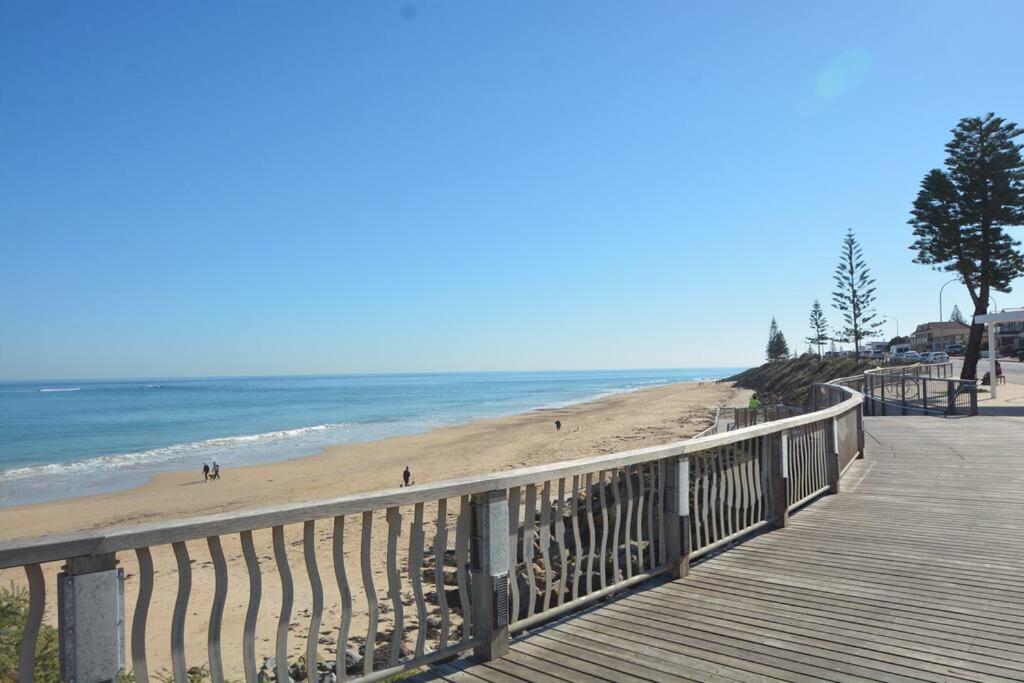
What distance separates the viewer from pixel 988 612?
4211 millimetres

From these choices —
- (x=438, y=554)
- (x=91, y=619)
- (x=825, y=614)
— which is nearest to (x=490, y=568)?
(x=438, y=554)

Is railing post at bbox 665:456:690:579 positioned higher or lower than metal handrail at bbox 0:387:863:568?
lower

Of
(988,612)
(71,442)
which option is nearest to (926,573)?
(988,612)

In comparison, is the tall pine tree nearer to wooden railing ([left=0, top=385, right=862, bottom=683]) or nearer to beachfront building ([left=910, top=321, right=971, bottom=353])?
wooden railing ([left=0, top=385, right=862, bottom=683])

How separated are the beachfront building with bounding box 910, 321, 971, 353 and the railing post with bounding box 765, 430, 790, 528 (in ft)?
384

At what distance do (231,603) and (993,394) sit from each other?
78.2 feet

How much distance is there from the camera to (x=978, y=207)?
30453 mm

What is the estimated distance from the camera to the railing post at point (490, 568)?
3568 millimetres

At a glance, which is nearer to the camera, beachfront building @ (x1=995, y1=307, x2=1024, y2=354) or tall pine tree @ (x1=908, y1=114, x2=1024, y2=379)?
tall pine tree @ (x1=908, y1=114, x2=1024, y2=379)

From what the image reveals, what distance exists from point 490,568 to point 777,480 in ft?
12.7

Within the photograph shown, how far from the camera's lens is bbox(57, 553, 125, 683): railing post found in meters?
2.26

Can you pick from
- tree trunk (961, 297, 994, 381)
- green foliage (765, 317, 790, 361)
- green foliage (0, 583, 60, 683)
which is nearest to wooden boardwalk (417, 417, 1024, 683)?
green foliage (0, 583, 60, 683)

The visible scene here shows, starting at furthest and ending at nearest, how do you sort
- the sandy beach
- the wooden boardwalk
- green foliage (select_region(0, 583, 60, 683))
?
1. the sandy beach
2. green foliage (select_region(0, 583, 60, 683))
3. the wooden boardwalk

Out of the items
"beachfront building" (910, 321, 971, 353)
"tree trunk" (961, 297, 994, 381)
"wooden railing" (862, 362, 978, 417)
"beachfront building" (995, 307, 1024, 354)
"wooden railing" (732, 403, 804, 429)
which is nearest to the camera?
"wooden railing" (732, 403, 804, 429)
